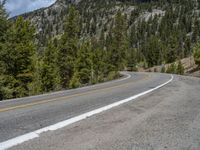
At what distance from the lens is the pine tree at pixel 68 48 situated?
43.2 metres

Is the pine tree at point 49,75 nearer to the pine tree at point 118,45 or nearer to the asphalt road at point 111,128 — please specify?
the pine tree at point 118,45

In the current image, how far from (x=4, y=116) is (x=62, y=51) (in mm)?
36615


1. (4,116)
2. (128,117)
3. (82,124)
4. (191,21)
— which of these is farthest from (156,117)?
(191,21)

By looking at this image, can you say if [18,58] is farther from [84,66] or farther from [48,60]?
[84,66]

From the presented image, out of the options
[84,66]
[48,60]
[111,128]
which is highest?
[111,128]

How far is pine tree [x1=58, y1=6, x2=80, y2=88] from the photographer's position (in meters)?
43.2

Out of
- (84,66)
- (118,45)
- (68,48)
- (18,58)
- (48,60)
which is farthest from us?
(118,45)

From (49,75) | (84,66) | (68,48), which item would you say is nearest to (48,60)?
(49,75)

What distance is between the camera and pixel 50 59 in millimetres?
42875

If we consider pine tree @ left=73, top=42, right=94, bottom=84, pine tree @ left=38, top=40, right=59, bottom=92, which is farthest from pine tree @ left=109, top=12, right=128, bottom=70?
pine tree @ left=38, top=40, right=59, bottom=92

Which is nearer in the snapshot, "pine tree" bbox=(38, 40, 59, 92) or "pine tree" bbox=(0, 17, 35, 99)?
"pine tree" bbox=(0, 17, 35, 99)

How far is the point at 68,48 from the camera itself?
4356 centimetres

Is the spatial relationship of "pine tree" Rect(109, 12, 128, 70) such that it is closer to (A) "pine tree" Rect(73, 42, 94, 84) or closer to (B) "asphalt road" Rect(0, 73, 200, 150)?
(A) "pine tree" Rect(73, 42, 94, 84)

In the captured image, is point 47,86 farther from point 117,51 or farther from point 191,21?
point 191,21
